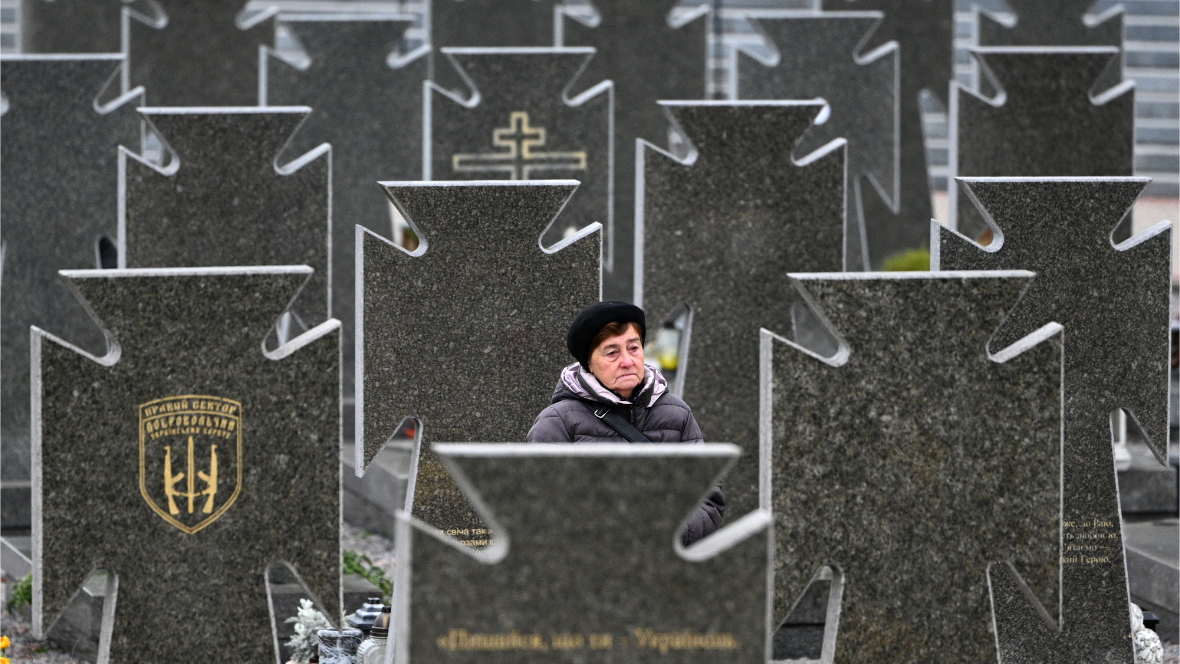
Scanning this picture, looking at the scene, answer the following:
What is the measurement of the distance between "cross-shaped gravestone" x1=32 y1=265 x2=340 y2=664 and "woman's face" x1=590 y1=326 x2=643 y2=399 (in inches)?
32.4

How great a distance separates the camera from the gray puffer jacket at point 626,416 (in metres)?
4.68

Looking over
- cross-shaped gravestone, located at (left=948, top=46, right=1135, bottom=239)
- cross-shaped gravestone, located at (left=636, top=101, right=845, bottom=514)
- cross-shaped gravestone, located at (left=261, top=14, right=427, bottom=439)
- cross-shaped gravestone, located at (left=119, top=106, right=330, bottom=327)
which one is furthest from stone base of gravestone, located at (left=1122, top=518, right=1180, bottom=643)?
cross-shaped gravestone, located at (left=261, top=14, right=427, bottom=439)

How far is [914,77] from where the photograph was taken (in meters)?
11.6

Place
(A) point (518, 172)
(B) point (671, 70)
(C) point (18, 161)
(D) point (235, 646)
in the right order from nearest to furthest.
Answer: (D) point (235, 646), (C) point (18, 161), (A) point (518, 172), (B) point (671, 70)

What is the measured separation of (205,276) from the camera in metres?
4.04

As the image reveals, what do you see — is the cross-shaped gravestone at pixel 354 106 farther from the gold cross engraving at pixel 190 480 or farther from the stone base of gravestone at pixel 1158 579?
the gold cross engraving at pixel 190 480

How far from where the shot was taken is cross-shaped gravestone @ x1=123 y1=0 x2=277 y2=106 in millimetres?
10367

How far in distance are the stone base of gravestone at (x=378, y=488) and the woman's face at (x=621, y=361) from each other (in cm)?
339

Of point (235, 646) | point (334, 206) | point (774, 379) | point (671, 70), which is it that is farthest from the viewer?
point (671, 70)

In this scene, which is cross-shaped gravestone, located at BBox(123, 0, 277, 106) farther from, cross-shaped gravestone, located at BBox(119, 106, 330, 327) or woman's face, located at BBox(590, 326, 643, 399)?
woman's face, located at BBox(590, 326, 643, 399)

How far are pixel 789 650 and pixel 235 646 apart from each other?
9.52ft

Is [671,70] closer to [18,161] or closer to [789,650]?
[18,161]

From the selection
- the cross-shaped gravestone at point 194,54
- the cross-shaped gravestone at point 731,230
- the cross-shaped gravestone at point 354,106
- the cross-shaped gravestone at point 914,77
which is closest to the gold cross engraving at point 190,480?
the cross-shaped gravestone at point 731,230

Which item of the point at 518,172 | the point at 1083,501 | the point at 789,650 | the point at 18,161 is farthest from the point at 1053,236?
the point at 18,161
